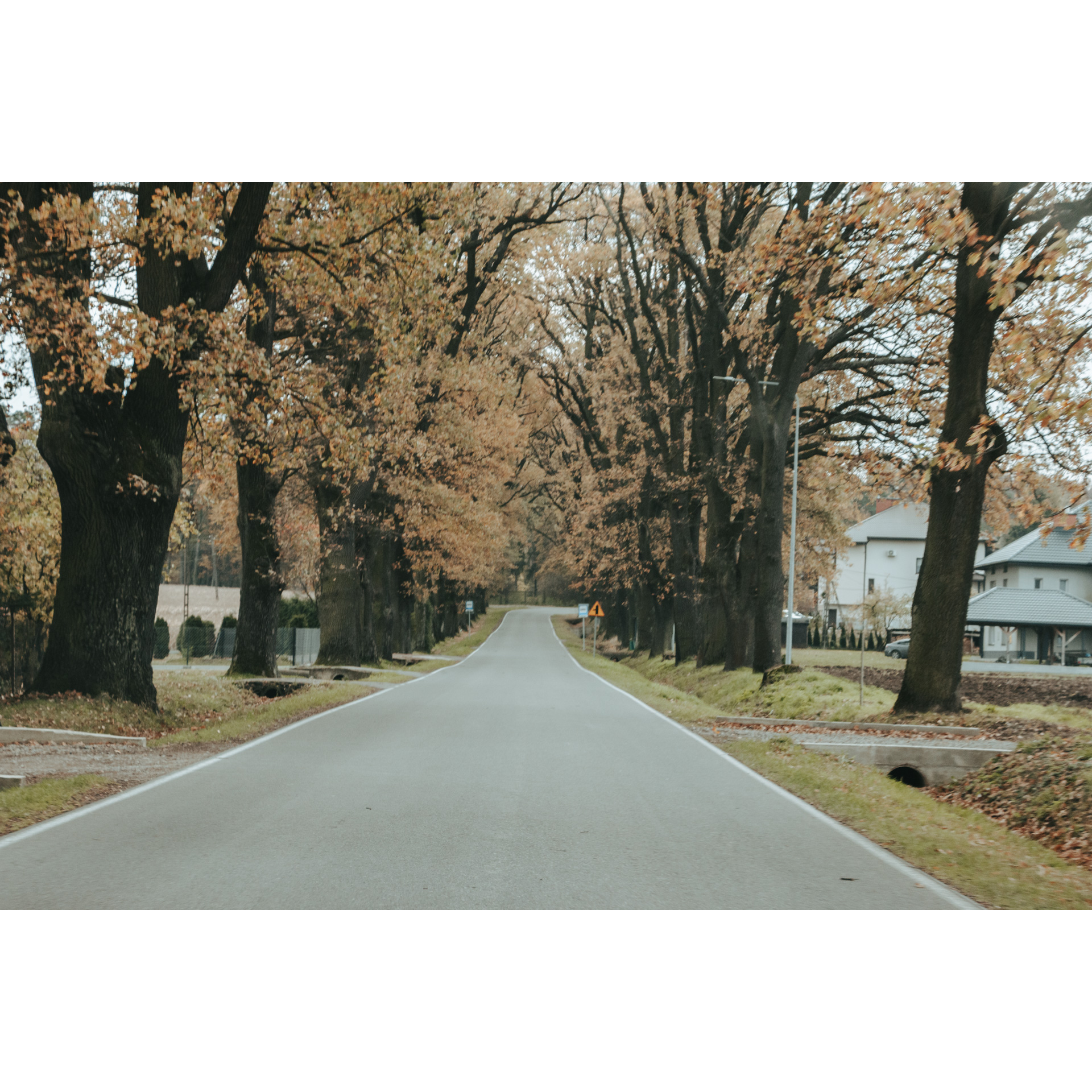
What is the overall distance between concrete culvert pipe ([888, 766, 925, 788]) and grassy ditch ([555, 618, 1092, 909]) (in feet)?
1.35

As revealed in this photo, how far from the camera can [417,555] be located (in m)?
39.2

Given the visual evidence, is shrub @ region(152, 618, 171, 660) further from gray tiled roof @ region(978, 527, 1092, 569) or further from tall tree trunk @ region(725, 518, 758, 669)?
gray tiled roof @ region(978, 527, 1092, 569)

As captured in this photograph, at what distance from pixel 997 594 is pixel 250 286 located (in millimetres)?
47330

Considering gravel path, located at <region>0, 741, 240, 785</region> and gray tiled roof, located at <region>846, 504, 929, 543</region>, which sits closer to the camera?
gravel path, located at <region>0, 741, 240, 785</region>

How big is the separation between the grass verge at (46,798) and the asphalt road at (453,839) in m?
0.31

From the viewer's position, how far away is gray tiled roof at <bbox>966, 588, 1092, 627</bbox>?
174 ft

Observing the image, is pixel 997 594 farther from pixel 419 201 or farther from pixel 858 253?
pixel 419 201

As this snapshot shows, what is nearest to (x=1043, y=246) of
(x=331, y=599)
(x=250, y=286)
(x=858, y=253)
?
(x=858, y=253)

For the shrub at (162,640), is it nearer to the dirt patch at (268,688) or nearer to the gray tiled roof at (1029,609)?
the dirt patch at (268,688)

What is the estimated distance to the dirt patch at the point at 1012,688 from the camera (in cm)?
2278

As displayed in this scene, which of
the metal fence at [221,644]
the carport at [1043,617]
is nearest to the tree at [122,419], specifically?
the metal fence at [221,644]

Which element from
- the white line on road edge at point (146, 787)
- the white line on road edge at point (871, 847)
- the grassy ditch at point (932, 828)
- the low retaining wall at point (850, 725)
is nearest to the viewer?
the white line on road edge at point (871, 847)

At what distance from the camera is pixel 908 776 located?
13.4 m

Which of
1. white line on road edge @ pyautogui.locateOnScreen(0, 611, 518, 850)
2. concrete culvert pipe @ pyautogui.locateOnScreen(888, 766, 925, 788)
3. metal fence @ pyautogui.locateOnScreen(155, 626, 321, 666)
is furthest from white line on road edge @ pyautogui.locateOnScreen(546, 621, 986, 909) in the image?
metal fence @ pyautogui.locateOnScreen(155, 626, 321, 666)
